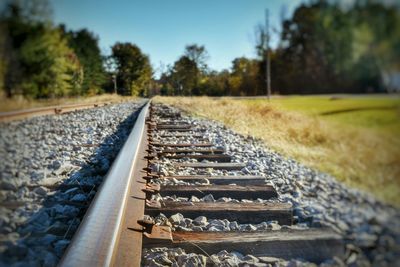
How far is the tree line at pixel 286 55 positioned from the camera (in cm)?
43

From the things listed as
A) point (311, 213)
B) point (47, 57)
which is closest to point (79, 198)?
point (311, 213)

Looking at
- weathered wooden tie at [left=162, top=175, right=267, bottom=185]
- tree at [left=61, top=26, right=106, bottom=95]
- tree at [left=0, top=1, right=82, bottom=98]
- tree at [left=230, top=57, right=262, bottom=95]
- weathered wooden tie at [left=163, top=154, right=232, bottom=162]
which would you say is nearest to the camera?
tree at [left=0, top=1, right=82, bottom=98]

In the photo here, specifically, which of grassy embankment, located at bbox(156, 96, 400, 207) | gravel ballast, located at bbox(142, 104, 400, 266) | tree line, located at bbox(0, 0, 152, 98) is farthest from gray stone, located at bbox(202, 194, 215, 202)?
grassy embankment, located at bbox(156, 96, 400, 207)

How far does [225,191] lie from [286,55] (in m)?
1.48

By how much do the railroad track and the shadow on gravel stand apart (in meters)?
0.16

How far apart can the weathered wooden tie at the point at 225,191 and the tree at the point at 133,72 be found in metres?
0.87

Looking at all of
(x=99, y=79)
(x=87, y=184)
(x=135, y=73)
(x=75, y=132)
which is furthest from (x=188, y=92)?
(x=75, y=132)

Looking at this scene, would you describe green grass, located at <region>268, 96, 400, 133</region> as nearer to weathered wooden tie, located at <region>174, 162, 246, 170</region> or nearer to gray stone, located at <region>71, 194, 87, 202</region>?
gray stone, located at <region>71, 194, 87, 202</region>

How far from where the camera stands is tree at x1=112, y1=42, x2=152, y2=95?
133cm

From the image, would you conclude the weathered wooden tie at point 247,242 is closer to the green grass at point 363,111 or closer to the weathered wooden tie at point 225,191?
the weathered wooden tie at point 225,191

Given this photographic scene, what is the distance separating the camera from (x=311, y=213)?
141cm

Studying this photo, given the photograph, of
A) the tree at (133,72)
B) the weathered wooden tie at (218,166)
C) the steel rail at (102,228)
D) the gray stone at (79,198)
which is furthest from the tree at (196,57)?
the weathered wooden tie at (218,166)

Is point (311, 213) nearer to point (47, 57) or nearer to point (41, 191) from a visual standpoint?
point (47, 57)

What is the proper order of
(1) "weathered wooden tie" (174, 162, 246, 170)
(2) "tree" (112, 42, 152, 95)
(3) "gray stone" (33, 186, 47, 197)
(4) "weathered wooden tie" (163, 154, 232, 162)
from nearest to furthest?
(2) "tree" (112, 42, 152, 95)
(3) "gray stone" (33, 186, 47, 197)
(1) "weathered wooden tie" (174, 162, 246, 170)
(4) "weathered wooden tie" (163, 154, 232, 162)
